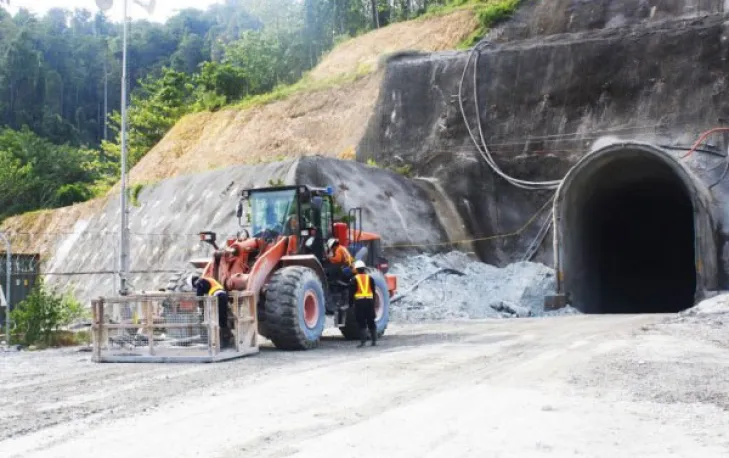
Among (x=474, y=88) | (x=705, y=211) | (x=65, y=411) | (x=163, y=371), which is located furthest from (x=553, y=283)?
(x=65, y=411)

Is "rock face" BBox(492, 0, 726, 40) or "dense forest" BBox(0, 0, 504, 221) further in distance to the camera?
"dense forest" BBox(0, 0, 504, 221)

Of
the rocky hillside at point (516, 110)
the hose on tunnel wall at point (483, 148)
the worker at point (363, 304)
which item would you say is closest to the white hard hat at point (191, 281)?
the worker at point (363, 304)

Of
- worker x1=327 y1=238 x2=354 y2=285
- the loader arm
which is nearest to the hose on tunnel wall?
worker x1=327 y1=238 x2=354 y2=285

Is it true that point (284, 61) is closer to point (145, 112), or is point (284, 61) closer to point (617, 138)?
point (145, 112)

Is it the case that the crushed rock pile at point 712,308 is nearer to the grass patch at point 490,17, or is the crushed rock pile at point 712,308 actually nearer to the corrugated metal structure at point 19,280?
the corrugated metal structure at point 19,280

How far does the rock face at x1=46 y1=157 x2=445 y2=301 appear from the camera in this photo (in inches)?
1022

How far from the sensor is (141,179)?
42.9 m

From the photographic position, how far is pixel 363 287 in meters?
14.1

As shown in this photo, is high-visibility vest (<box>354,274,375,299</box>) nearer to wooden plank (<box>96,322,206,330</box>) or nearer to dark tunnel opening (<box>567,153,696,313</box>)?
wooden plank (<box>96,322,206,330</box>)

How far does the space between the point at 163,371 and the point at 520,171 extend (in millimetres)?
20703

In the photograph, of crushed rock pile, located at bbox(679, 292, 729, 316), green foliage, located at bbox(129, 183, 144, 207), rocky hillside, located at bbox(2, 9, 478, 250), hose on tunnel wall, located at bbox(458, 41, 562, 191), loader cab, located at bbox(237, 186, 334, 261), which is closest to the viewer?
loader cab, located at bbox(237, 186, 334, 261)

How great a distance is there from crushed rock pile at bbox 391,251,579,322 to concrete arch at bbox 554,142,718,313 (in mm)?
1103

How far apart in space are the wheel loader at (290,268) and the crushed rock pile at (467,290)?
22.0ft

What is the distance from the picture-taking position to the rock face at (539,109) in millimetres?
28062
